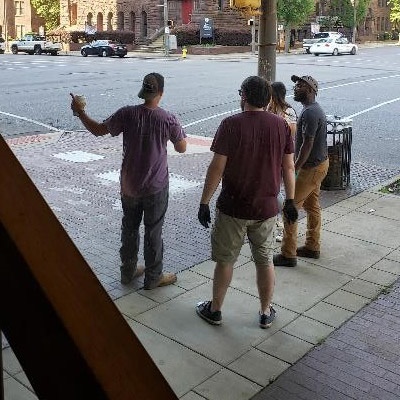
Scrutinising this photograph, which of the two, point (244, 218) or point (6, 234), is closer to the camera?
point (6, 234)

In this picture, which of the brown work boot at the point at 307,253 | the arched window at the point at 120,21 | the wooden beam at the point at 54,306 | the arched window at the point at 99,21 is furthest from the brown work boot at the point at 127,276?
the arched window at the point at 99,21

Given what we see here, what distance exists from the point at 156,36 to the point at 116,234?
2022 inches

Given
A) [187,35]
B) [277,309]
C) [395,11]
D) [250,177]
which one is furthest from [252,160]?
[395,11]

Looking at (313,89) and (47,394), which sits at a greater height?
(313,89)

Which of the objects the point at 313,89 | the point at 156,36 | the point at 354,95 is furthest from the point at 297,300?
the point at 156,36

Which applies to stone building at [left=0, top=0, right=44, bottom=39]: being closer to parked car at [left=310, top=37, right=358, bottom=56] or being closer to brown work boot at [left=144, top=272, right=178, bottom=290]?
parked car at [left=310, top=37, right=358, bottom=56]

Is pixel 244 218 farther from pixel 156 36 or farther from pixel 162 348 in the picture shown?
pixel 156 36

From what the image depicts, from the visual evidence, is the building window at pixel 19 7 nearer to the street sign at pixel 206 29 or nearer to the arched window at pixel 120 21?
the arched window at pixel 120 21

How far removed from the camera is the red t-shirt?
4148 mm

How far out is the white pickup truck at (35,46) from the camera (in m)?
49.7

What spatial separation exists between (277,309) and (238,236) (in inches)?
38.6

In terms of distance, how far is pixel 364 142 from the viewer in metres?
13.1

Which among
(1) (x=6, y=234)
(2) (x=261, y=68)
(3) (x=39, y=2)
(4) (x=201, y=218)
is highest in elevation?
(3) (x=39, y=2)

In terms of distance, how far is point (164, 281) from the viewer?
5.42 metres
